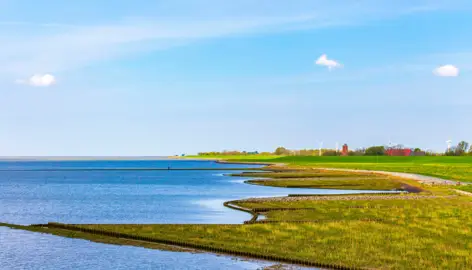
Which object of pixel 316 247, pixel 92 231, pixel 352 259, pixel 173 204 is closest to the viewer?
pixel 352 259

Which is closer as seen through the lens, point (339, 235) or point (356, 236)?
point (356, 236)

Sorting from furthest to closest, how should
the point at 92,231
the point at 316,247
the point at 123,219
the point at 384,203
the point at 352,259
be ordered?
Answer: the point at 384,203, the point at 123,219, the point at 92,231, the point at 316,247, the point at 352,259

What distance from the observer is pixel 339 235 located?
3641 centimetres

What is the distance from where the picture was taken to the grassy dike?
29.7 metres

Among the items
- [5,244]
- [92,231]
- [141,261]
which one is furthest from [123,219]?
[141,261]

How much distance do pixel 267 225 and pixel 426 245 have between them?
37.3 feet

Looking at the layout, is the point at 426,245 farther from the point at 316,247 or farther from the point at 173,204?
the point at 173,204

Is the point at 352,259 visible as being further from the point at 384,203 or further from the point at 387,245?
the point at 384,203

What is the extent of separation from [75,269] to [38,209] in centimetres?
3219

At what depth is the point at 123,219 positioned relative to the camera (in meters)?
49.3

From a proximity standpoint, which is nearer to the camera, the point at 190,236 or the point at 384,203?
the point at 190,236

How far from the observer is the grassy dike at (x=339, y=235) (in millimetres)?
29656

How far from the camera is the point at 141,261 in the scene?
101ft

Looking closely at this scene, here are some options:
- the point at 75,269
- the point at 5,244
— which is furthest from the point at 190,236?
the point at 5,244
